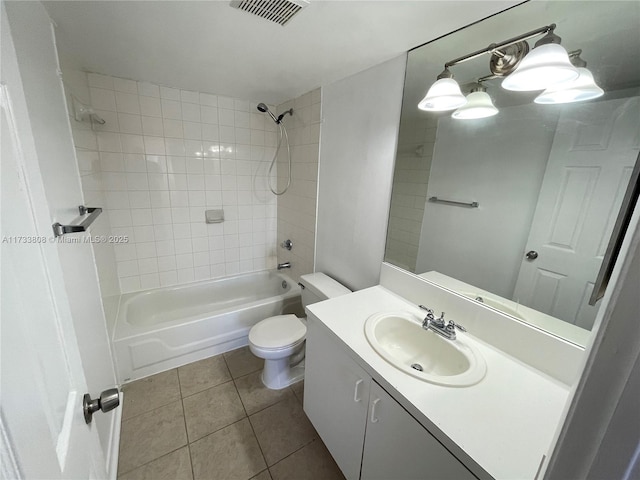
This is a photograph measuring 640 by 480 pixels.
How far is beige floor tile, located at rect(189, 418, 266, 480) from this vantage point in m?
1.26

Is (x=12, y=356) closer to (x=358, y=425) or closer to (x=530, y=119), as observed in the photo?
(x=358, y=425)

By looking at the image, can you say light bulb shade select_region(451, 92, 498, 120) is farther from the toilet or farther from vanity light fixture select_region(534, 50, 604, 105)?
the toilet

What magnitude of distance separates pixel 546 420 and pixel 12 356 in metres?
1.20

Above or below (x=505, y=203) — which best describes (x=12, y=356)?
below

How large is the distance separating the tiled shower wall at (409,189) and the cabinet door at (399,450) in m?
0.76

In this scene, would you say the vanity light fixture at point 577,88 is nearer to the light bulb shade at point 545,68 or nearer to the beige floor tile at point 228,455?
the light bulb shade at point 545,68

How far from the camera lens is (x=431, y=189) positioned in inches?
55.2

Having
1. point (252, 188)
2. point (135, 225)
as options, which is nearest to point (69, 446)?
point (135, 225)

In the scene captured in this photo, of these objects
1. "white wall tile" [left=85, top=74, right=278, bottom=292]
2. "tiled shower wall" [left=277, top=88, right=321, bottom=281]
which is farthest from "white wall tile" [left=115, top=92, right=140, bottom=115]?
"tiled shower wall" [left=277, top=88, right=321, bottom=281]

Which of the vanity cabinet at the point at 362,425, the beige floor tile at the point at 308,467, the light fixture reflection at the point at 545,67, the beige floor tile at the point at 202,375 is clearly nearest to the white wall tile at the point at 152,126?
the beige floor tile at the point at 202,375

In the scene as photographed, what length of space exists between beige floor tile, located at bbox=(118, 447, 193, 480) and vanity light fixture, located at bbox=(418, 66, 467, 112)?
2.14 m

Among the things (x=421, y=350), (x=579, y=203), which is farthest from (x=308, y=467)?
(x=579, y=203)

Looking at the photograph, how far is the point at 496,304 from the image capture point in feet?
3.64

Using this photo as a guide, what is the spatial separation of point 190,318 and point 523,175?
2274 mm
